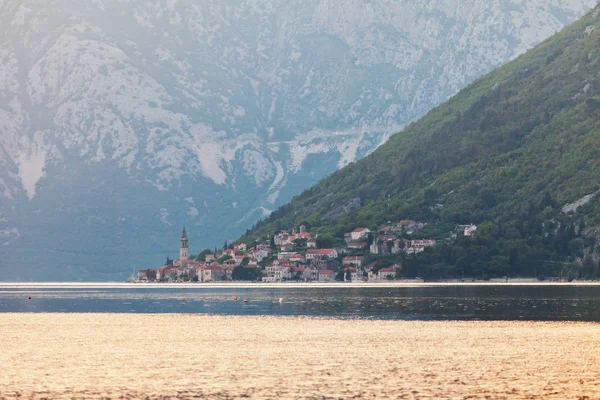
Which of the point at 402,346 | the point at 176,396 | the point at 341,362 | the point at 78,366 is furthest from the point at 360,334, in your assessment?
the point at 176,396

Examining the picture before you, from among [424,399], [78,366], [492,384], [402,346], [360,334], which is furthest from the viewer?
[360,334]

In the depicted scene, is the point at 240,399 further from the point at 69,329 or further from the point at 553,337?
the point at 69,329

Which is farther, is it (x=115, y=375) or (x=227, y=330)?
(x=227, y=330)

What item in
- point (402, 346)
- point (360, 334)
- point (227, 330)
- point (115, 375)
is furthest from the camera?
point (227, 330)

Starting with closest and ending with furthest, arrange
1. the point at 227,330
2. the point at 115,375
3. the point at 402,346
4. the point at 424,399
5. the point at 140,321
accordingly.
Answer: the point at 424,399 < the point at 115,375 < the point at 402,346 < the point at 227,330 < the point at 140,321

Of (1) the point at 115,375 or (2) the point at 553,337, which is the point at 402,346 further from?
(1) the point at 115,375

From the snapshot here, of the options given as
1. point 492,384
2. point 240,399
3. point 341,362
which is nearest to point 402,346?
point 341,362
